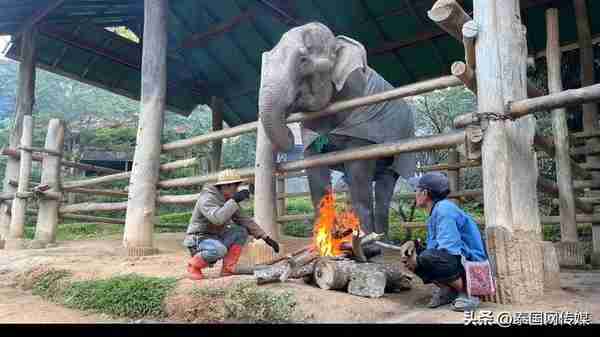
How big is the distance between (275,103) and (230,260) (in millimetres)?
1305

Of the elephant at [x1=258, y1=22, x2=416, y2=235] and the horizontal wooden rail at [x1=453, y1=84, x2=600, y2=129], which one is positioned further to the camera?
the elephant at [x1=258, y1=22, x2=416, y2=235]

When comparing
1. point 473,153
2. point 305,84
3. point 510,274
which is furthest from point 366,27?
point 510,274

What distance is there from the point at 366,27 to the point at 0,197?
6.34 meters

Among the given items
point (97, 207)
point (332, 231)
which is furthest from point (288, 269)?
point (97, 207)

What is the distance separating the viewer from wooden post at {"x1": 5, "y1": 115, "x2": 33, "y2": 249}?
22.4 feet

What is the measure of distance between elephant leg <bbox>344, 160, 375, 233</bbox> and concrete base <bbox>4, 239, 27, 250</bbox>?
15.4ft

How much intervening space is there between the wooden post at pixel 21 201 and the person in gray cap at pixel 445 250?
19.4ft

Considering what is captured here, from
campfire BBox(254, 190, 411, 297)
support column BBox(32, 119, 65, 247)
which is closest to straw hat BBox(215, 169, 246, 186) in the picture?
campfire BBox(254, 190, 411, 297)

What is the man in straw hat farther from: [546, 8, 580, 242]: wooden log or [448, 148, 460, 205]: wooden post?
[448, 148, 460, 205]: wooden post

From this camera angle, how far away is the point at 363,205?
458 centimetres

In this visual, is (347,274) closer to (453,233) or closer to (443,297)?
(443,297)

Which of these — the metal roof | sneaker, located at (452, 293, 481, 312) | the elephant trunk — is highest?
the metal roof

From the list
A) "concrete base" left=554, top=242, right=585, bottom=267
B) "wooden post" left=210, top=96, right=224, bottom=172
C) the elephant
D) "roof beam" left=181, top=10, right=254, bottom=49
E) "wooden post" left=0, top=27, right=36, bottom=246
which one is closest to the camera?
the elephant

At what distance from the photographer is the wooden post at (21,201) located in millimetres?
6836
